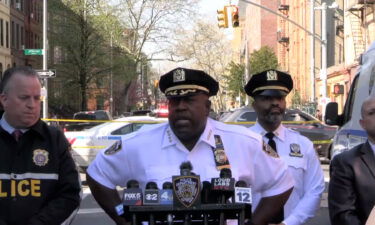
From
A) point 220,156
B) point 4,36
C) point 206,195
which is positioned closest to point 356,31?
point 4,36

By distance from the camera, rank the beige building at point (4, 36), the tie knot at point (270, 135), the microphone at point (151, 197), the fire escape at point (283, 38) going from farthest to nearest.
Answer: the fire escape at point (283, 38)
the beige building at point (4, 36)
the tie knot at point (270, 135)
the microphone at point (151, 197)

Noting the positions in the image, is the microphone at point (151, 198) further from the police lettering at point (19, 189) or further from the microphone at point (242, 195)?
the police lettering at point (19, 189)

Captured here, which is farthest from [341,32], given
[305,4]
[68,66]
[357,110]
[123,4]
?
[357,110]

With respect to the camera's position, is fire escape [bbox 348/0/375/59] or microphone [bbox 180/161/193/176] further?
fire escape [bbox 348/0/375/59]

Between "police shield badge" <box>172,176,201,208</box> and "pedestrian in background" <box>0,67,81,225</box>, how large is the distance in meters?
1.12

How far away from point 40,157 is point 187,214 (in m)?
1.25

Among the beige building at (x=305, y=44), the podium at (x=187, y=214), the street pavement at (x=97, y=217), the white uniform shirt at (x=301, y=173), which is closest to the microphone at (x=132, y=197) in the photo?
the podium at (x=187, y=214)

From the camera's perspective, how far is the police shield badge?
2812 mm

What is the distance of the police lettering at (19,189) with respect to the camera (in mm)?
3684

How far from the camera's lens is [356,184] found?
376 cm

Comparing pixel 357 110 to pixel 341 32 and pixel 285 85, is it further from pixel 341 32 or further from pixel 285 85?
pixel 341 32

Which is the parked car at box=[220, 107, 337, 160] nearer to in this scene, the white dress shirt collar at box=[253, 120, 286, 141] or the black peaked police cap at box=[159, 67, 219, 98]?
the white dress shirt collar at box=[253, 120, 286, 141]

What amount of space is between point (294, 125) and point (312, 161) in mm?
15006

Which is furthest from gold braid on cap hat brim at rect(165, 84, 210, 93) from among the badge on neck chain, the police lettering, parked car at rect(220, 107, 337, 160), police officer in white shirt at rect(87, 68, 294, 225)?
parked car at rect(220, 107, 337, 160)
